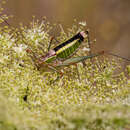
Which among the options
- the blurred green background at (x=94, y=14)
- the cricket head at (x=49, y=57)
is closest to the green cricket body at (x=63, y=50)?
the cricket head at (x=49, y=57)

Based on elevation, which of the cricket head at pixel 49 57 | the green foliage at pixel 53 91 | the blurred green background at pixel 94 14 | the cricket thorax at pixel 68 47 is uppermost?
the blurred green background at pixel 94 14

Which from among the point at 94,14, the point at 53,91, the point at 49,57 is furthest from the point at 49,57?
the point at 94,14

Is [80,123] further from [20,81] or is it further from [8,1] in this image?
[8,1]

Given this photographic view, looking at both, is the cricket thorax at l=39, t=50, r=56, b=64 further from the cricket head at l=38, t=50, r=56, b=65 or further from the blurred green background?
the blurred green background

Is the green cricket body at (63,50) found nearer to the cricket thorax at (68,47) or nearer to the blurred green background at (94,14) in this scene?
the cricket thorax at (68,47)

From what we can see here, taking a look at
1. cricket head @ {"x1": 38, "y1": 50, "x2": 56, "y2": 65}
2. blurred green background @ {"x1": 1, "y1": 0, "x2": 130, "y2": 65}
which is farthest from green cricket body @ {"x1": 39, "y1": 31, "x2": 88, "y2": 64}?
blurred green background @ {"x1": 1, "y1": 0, "x2": 130, "y2": 65}

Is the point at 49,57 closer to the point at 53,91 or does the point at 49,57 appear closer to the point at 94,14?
the point at 53,91

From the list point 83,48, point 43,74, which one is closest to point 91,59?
point 83,48
